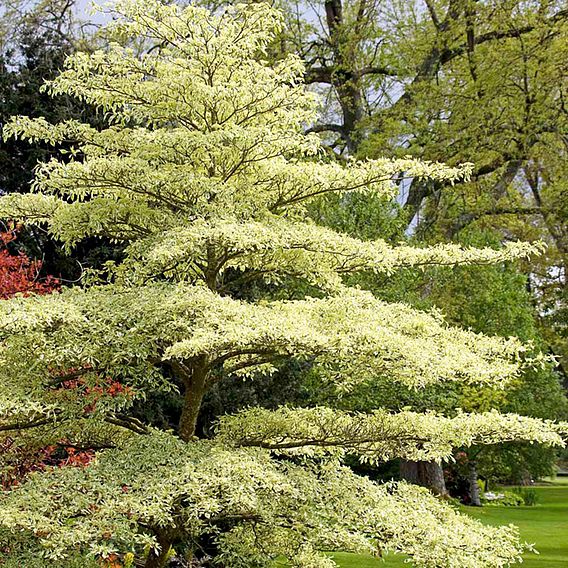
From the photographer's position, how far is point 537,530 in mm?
14141

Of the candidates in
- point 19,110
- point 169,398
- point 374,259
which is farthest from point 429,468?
point 374,259

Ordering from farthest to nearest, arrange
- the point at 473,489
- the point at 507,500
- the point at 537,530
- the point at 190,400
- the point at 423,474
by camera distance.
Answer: the point at 507,500 < the point at 473,489 < the point at 423,474 < the point at 537,530 < the point at 190,400

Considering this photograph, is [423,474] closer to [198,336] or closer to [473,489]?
[473,489]

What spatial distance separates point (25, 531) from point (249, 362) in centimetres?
181

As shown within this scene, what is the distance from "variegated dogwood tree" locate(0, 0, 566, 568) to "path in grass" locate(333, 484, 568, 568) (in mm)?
4856

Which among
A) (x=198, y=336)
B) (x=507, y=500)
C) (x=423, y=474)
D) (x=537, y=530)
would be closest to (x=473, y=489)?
(x=507, y=500)

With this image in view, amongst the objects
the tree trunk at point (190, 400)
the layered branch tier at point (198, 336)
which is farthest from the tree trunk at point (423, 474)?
the layered branch tier at point (198, 336)

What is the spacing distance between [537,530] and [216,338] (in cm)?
1196

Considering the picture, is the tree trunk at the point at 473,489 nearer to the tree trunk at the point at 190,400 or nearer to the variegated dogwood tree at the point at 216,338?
the variegated dogwood tree at the point at 216,338

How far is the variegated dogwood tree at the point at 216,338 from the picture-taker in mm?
4301

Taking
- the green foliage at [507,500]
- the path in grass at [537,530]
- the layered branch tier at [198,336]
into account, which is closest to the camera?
the layered branch tier at [198,336]

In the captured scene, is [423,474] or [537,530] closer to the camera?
[537,530]

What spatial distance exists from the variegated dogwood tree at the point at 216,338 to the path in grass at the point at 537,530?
15.9 feet

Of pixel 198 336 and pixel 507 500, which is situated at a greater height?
pixel 198 336
